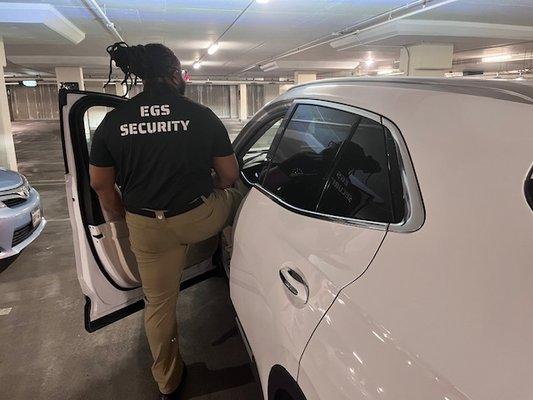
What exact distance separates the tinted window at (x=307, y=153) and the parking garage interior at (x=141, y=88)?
24 centimetres

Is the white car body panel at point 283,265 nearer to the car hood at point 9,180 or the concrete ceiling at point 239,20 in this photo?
the car hood at point 9,180

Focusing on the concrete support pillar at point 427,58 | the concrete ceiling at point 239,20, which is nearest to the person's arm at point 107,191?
the concrete ceiling at point 239,20

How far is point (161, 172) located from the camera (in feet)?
5.98

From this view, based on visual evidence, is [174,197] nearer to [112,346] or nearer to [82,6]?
[112,346]

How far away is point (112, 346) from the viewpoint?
2666 mm

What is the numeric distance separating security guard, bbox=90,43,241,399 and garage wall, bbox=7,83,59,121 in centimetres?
3635

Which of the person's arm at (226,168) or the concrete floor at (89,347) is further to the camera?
the concrete floor at (89,347)

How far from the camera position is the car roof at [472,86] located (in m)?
0.96

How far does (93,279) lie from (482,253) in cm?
201

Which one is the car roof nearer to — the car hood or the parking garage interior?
the parking garage interior

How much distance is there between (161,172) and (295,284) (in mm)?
888

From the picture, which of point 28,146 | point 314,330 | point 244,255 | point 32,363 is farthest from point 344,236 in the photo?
point 28,146

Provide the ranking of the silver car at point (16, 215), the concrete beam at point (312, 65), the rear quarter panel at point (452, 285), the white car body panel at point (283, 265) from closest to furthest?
the rear quarter panel at point (452, 285), the white car body panel at point (283, 265), the silver car at point (16, 215), the concrete beam at point (312, 65)

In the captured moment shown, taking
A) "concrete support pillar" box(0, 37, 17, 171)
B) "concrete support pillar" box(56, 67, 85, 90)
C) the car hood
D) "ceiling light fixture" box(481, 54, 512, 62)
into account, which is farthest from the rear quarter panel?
"concrete support pillar" box(56, 67, 85, 90)
